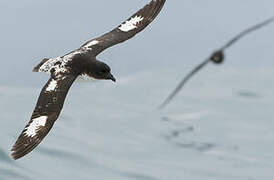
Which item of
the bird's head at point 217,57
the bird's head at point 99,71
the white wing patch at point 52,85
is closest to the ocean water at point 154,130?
the bird's head at point 217,57

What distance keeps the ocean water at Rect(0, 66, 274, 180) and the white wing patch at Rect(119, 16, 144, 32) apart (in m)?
5.03

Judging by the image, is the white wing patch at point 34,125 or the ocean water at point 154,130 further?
the ocean water at point 154,130

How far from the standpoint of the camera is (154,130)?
24.1 meters

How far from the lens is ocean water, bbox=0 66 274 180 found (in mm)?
19516

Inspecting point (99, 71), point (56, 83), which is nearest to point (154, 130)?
point (99, 71)

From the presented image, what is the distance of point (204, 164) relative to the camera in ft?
71.3

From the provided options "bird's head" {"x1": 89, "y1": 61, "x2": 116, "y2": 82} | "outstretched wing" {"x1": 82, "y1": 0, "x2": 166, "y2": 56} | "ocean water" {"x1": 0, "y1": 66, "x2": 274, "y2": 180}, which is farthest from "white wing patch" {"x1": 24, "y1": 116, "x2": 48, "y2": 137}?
"ocean water" {"x1": 0, "y1": 66, "x2": 274, "y2": 180}

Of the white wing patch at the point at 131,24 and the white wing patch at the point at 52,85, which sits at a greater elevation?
the white wing patch at the point at 131,24

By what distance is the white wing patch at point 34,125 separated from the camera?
32.0 ft

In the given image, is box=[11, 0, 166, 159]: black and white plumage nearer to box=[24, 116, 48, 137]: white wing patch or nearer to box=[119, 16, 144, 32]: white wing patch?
box=[24, 116, 48, 137]: white wing patch

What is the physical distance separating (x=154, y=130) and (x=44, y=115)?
46.6 ft

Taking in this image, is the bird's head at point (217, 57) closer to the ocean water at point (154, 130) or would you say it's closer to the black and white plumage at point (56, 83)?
the black and white plumage at point (56, 83)

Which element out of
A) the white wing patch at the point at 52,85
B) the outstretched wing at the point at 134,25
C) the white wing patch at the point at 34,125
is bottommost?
the white wing patch at the point at 34,125

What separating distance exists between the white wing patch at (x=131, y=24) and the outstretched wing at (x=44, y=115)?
193 centimetres
